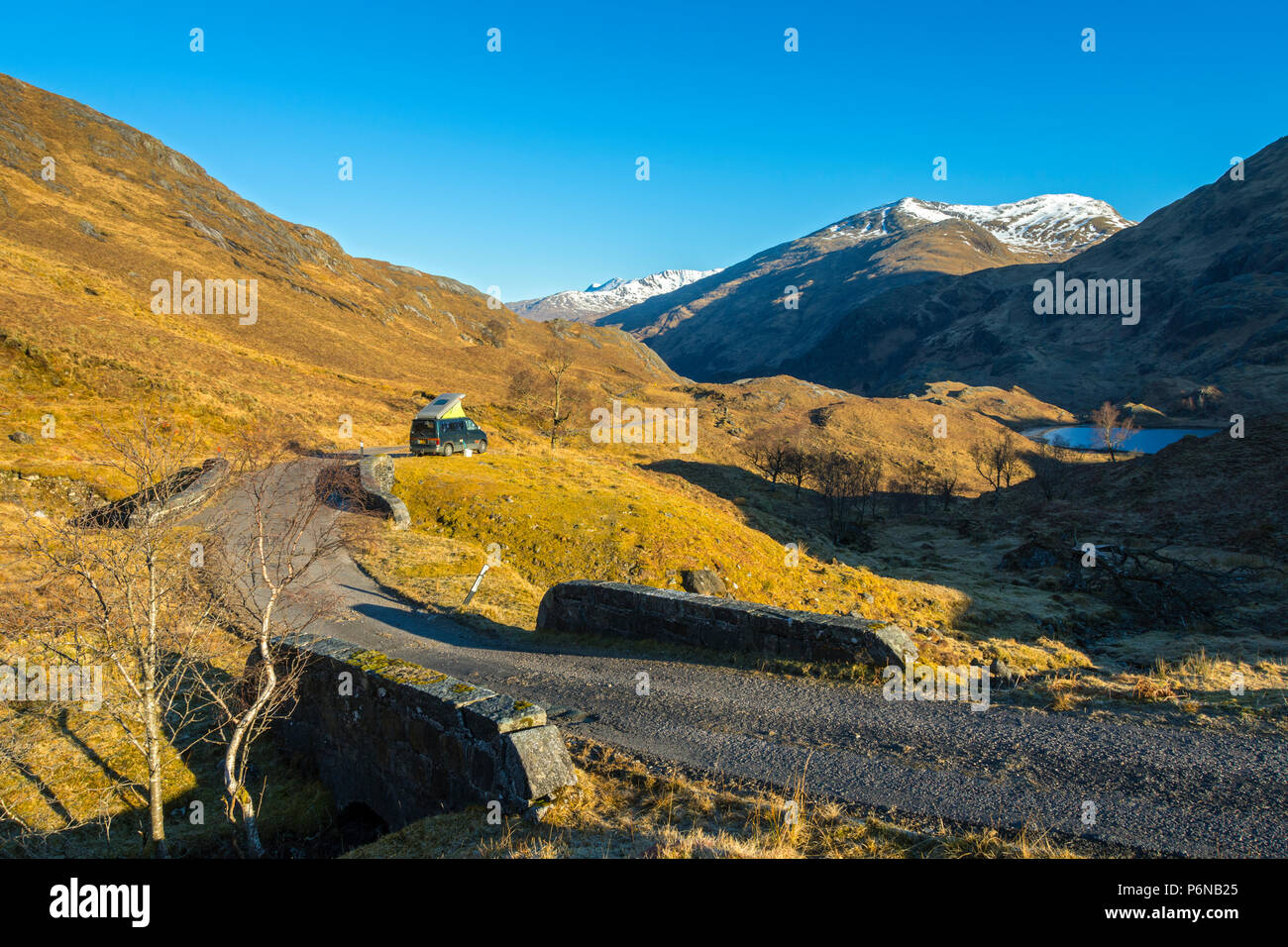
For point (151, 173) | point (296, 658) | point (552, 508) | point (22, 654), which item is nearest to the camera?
point (296, 658)

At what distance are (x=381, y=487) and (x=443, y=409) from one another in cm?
998

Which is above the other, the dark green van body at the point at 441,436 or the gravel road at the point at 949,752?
the dark green van body at the point at 441,436

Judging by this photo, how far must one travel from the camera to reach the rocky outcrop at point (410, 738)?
6430 millimetres

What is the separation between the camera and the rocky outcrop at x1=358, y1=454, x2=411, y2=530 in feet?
73.4

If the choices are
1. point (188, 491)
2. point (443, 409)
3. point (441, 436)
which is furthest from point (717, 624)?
point (443, 409)

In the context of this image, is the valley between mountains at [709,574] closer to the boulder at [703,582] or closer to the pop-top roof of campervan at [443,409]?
the boulder at [703,582]

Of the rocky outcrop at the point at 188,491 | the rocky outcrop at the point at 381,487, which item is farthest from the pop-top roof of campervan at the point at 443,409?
the rocky outcrop at the point at 188,491

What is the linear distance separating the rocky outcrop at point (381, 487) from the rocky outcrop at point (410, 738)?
1278 cm

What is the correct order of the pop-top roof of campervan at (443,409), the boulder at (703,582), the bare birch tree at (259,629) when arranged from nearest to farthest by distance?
the bare birch tree at (259,629) < the boulder at (703,582) < the pop-top roof of campervan at (443,409)
